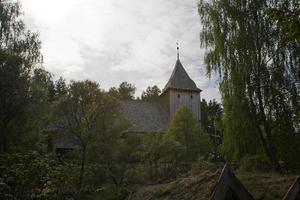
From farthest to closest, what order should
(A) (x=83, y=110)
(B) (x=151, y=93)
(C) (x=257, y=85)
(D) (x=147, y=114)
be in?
(B) (x=151, y=93) < (D) (x=147, y=114) < (A) (x=83, y=110) < (C) (x=257, y=85)

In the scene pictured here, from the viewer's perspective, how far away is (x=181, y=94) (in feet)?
160

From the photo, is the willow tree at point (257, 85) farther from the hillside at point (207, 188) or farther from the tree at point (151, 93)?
the tree at point (151, 93)

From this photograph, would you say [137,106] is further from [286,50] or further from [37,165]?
[37,165]

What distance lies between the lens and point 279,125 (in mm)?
17141

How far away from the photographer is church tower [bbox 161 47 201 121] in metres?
48.4

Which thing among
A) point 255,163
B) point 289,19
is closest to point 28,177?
point 289,19

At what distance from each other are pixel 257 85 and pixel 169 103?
103ft

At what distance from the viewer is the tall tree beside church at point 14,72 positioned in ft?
60.8

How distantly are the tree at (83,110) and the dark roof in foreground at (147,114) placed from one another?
23.0 metres

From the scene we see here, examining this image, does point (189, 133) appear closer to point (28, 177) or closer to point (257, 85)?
point (257, 85)

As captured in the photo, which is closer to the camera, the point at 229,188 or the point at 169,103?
the point at 229,188

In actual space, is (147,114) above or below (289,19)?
above

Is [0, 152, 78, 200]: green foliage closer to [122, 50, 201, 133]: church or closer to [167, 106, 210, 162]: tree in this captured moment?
[167, 106, 210, 162]: tree

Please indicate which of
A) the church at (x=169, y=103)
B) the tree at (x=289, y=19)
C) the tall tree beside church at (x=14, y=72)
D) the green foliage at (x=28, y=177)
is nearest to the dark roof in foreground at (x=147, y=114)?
the church at (x=169, y=103)
